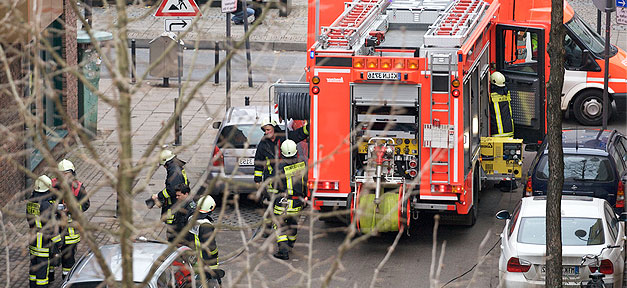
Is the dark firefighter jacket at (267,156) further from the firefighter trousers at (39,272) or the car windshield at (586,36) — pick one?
the car windshield at (586,36)

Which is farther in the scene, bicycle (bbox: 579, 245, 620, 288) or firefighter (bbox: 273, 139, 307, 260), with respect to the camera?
firefighter (bbox: 273, 139, 307, 260)

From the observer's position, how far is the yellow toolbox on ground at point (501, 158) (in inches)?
598

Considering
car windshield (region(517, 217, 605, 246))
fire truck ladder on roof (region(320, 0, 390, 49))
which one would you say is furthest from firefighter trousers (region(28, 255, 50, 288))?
car windshield (region(517, 217, 605, 246))

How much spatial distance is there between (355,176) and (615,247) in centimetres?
341

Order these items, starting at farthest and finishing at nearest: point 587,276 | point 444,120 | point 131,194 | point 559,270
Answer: point 444,120 < point 587,276 < point 559,270 < point 131,194

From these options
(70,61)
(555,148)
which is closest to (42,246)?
(555,148)

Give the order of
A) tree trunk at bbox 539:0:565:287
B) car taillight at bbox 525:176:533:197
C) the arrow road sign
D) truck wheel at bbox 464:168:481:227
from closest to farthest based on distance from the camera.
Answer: tree trunk at bbox 539:0:565:287
car taillight at bbox 525:176:533:197
truck wheel at bbox 464:168:481:227
the arrow road sign

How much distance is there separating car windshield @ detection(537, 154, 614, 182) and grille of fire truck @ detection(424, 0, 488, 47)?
203 cm

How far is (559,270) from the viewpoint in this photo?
1027cm

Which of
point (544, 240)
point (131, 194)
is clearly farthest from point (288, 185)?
point (131, 194)

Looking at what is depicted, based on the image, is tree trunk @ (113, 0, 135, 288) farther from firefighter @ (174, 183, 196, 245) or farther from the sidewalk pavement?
firefighter @ (174, 183, 196, 245)

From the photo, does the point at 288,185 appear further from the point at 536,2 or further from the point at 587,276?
the point at 536,2

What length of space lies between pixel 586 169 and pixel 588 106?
6331mm

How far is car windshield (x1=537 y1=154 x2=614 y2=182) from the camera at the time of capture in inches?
545
